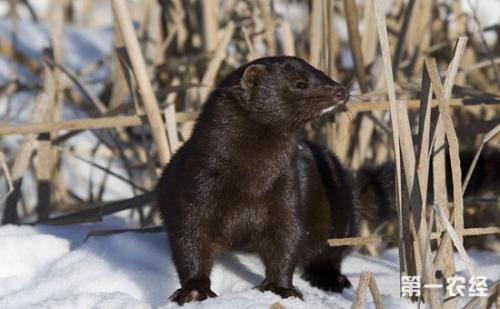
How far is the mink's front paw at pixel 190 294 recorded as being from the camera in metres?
3.19

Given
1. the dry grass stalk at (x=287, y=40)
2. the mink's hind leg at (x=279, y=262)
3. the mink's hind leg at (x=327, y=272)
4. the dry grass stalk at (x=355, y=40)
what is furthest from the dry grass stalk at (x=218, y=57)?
the mink's hind leg at (x=279, y=262)

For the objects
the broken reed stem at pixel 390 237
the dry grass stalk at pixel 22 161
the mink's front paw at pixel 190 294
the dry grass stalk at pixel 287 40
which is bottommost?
the mink's front paw at pixel 190 294

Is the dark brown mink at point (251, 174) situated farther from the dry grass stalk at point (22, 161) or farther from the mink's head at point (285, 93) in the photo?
the dry grass stalk at point (22, 161)

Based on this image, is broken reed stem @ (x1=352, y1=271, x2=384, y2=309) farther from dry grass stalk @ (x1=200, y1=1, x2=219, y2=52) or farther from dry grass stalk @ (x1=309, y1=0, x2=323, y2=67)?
dry grass stalk @ (x1=200, y1=1, x2=219, y2=52)

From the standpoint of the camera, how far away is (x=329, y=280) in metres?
3.77

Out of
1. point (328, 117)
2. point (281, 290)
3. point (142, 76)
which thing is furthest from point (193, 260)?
point (328, 117)

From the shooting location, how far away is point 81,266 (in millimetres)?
3523

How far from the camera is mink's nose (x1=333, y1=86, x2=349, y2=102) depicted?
3.35m

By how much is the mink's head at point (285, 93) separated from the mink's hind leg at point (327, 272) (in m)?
0.63

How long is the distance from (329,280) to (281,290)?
18.4 inches

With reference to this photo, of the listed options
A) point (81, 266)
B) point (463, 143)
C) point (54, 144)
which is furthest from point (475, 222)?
point (81, 266)

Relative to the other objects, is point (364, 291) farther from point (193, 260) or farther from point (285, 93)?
point (285, 93)

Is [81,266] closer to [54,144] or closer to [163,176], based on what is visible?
[163,176]

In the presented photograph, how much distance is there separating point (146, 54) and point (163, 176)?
185 cm
